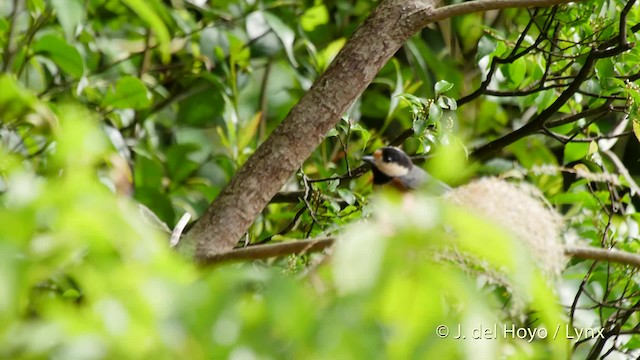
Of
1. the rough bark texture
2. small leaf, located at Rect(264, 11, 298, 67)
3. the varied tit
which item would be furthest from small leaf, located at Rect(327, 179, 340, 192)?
small leaf, located at Rect(264, 11, 298, 67)

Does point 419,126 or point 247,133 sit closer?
point 419,126

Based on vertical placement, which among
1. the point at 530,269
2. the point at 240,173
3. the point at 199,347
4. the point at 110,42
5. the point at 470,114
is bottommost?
the point at 470,114

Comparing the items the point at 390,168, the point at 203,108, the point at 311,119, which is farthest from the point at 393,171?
the point at 203,108

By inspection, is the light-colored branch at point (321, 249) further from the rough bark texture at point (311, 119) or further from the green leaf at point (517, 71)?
the green leaf at point (517, 71)

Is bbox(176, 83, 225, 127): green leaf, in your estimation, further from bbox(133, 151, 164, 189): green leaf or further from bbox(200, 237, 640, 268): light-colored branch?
bbox(200, 237, 640, 268): light-colored branch

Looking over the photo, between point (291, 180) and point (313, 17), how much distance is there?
2.81ft

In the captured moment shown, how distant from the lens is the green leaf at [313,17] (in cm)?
388

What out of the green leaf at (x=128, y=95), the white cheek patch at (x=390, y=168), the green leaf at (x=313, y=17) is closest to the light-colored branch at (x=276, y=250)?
the white cheek patch at (x=390, y=168)

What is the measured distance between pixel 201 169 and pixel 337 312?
9.41 ft

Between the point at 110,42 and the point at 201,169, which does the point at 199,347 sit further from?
the point at 110,42

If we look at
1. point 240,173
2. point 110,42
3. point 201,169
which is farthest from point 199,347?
point 110,42

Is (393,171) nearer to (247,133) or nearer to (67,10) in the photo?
(247,133)

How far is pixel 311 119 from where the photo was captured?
78.1 inches

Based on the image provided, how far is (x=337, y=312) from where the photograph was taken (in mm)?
966
